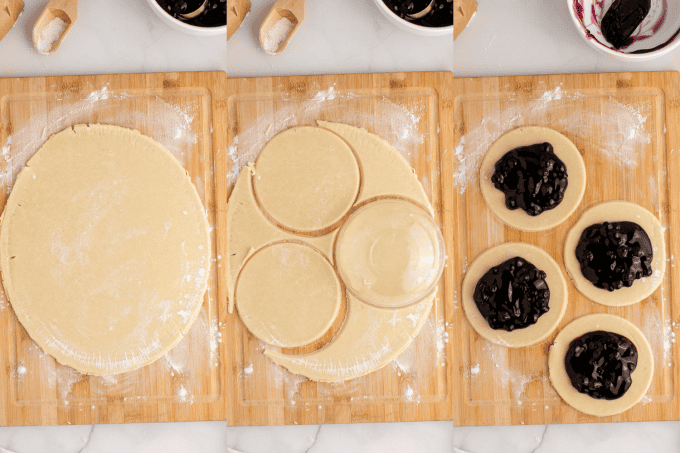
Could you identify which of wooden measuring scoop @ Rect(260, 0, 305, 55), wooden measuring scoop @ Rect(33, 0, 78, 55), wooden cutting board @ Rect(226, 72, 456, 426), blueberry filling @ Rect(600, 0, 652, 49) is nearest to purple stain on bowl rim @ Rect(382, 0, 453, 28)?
wooden cutting board @ Rect(226, 72, 456, 426)

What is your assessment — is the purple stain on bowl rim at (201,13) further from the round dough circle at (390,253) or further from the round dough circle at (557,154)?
the round dough circle at (557,154)

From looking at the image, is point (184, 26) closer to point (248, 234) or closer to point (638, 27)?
point (248, 234)

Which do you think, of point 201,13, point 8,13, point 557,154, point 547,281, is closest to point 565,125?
point 557,154

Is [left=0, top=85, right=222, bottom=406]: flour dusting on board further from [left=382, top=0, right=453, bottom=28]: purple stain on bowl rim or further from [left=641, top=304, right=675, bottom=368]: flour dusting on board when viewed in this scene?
[left=641, top=304, right=675, bottom=368]: flour dusting on board

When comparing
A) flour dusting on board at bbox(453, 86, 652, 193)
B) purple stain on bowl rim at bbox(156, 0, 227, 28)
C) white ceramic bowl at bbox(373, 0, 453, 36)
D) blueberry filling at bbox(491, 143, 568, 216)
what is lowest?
blueberry filling at bbox(491, 143, 568, 216)

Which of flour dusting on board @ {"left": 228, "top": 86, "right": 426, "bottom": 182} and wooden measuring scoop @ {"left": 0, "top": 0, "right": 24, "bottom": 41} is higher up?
wooden measuring scoop @ {"left": 0, "top": 0, "right": 24, "bottom": 41}

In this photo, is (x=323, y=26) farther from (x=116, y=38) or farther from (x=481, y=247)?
(x=481, y=247)

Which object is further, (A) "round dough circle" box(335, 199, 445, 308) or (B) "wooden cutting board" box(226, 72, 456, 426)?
(B) "wooden cutting board" box(226, 72, 456, 426)
